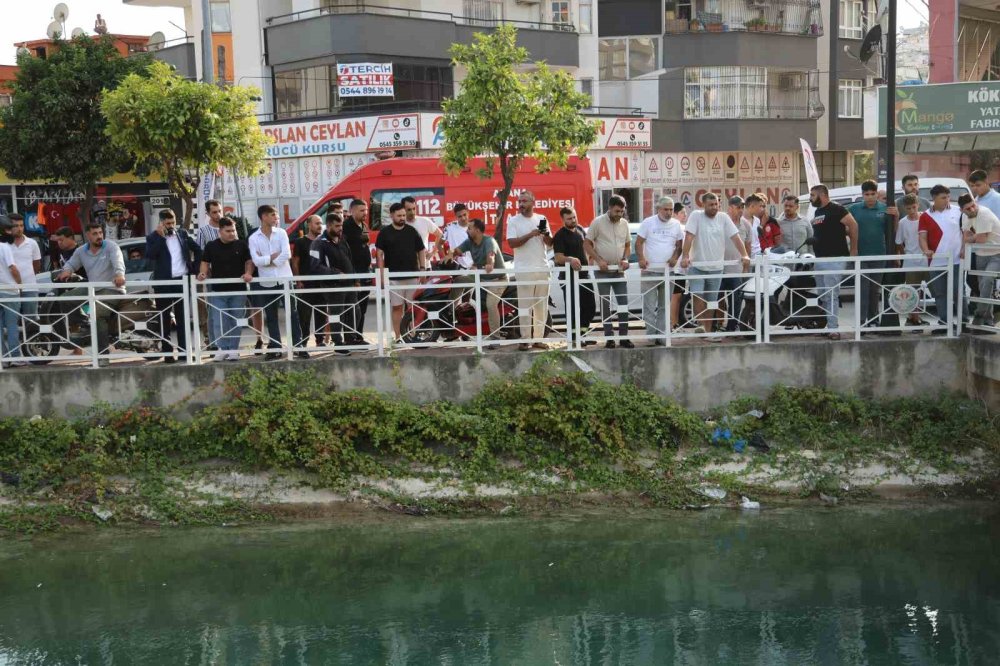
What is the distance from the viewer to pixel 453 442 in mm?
10242

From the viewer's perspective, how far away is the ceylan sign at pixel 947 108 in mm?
25359

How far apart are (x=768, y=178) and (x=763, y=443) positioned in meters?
26.5

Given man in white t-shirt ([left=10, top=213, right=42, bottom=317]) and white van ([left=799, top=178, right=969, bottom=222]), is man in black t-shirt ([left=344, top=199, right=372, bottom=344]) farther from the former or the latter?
white van ([left=799, top=178, right=969, bottom=222])

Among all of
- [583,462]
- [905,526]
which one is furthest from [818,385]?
[583,462]

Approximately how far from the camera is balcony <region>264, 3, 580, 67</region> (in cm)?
2842

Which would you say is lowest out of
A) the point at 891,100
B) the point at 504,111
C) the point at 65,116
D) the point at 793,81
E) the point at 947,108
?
the point at 891,100

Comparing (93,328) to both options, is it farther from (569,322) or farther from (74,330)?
(569,322)

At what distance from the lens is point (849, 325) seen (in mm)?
11516

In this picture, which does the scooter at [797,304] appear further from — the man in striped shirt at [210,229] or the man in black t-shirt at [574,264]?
the man in striped shirt at [210,229]

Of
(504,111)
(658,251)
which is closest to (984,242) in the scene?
(658,251)

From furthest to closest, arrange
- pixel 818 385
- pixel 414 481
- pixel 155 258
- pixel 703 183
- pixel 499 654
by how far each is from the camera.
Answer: pixel 703 183 → pixel 155 258 → pixel 818 385 → pixel 414 481 → pixel 499 654

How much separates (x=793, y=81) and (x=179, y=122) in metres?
→ 25.1

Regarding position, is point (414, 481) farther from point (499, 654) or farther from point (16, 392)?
point (16, 392)

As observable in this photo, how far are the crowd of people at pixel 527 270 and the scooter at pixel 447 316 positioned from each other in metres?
0.08
